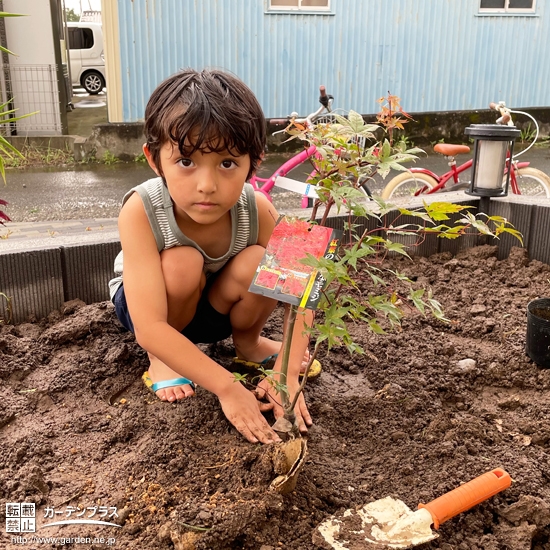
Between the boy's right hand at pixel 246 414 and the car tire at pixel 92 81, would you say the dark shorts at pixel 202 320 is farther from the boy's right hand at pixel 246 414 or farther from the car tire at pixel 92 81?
the car tire at pixel 92 81

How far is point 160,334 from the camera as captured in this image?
1.72m

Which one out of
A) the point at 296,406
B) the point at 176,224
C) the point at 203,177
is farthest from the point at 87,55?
the point at 296,406

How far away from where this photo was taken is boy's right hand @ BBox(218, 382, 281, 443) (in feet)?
5.30

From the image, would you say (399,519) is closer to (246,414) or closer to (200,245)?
(246,414)

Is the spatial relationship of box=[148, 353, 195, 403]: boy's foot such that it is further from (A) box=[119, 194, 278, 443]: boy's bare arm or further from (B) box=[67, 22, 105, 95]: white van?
(B) box=[67, 22, 105, 95]: white van

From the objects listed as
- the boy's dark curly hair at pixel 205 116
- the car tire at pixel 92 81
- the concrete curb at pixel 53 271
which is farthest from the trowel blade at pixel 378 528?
the car tire at pixel 92 81

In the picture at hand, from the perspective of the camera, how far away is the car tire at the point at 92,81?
14555mm

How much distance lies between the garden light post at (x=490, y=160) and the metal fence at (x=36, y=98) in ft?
21.6

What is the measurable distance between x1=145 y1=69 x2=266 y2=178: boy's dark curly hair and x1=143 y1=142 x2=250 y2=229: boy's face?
2cm

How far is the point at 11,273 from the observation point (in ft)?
7.54

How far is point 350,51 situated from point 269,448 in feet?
26.4

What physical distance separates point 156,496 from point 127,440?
30 cm

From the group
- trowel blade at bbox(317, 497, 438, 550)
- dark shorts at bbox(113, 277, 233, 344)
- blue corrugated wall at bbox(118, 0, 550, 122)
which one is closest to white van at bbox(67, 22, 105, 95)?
blue corrugated wall at bbox(118, 0, 550, 122)

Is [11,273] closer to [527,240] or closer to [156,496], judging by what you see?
[156,496]
